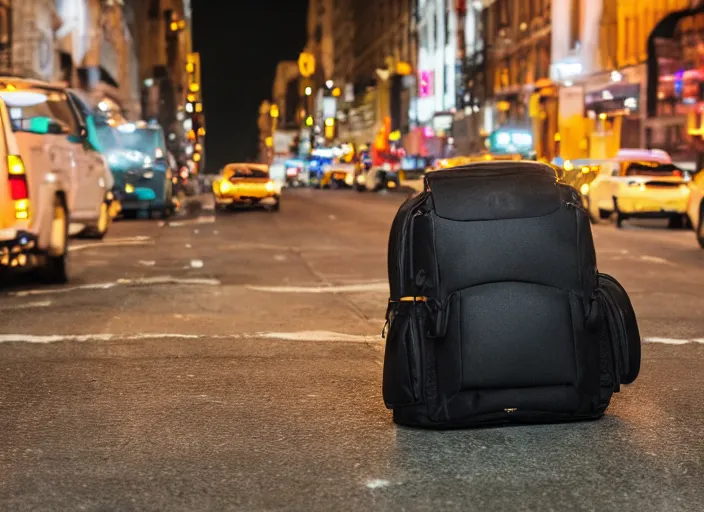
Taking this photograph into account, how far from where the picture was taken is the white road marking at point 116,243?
19.4 meters

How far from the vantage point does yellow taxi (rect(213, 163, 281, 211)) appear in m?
36.8

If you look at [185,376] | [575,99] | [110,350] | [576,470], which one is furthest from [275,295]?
[575,99]

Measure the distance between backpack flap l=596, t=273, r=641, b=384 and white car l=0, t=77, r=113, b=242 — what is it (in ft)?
25.6

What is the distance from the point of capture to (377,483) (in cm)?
460

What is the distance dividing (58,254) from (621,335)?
8557 mm

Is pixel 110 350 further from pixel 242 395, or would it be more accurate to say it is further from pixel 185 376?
pixel 242 395

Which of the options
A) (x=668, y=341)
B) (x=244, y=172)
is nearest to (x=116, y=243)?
(x=668, y=341)

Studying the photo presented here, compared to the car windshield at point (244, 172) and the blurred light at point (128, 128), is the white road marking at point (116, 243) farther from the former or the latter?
the car windshield at point (244, 172)

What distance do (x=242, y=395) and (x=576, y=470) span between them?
90.2 inches

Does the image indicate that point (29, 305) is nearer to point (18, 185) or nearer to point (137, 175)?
point (18, 185)

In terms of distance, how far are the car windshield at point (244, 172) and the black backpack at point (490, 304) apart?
1268 inches

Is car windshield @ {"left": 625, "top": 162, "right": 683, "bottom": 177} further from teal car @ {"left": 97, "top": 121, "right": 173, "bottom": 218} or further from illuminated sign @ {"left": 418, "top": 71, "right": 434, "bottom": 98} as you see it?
→ illuminated sign @ {"left": 418, "top": 71, "right": 434, "bottom": 98}

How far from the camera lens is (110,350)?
27.0 ft

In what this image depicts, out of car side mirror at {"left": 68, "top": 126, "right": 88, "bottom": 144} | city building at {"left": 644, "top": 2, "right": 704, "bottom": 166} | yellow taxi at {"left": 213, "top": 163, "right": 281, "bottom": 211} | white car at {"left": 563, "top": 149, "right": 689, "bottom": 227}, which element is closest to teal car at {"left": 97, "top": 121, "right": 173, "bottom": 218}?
yellow taxi at {"left": 213, "top": 163, "right": 281, "bottom": 211}
